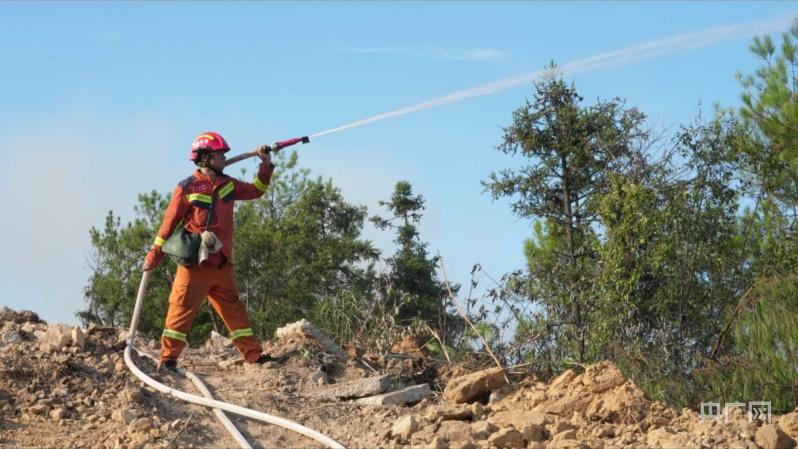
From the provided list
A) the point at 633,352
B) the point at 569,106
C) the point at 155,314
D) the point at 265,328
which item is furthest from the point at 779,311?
the point at 155,314

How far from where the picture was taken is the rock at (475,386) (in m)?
8.96

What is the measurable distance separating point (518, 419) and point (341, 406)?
5.03ft

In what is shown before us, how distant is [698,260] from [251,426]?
33.1 feet

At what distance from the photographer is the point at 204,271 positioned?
9492 mm

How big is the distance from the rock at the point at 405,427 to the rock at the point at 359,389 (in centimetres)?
103

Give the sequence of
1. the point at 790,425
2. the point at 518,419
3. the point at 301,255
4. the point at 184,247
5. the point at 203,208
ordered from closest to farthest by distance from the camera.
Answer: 1. the point at 518,419
2. the point at 790,425
3. the point at 184,247
4. the point at 203,208
5. the point at 301,255

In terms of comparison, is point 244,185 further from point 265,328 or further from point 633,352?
point 265,328

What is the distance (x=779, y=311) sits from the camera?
34.9ft

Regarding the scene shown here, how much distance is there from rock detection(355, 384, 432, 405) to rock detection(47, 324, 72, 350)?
281 cm

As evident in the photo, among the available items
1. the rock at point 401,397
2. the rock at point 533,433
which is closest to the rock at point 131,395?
the rock at point 401,397

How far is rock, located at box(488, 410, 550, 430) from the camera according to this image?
7.99m

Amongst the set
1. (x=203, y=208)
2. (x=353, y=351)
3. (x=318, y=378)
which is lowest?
(x=318, y=378)

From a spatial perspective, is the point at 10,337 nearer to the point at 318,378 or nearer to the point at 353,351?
the point at 318,378

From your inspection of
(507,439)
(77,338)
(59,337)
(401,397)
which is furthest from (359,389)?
(59,337)
